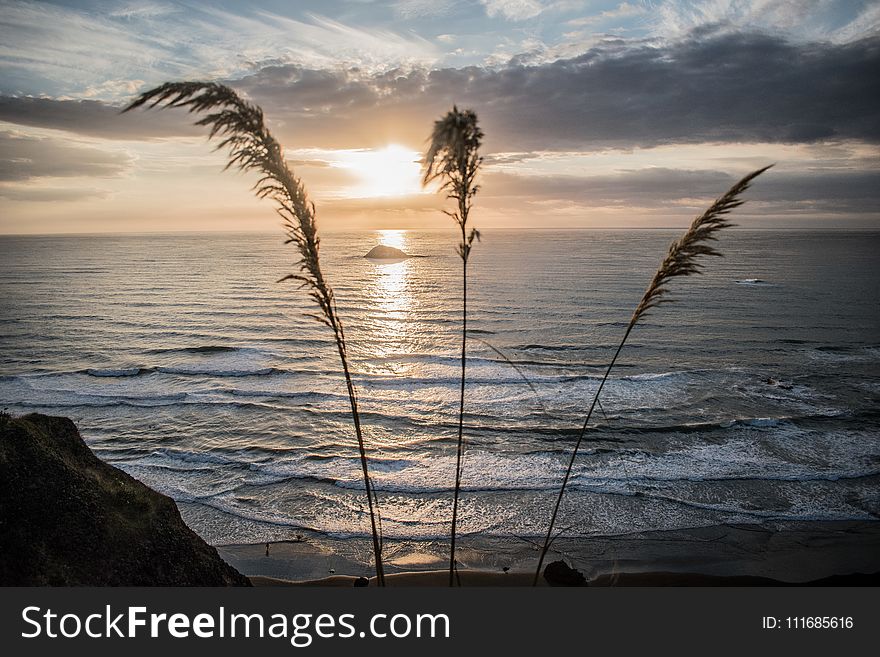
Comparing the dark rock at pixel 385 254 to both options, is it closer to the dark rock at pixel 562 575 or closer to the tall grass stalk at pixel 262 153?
the dark rock at pixel 562 575

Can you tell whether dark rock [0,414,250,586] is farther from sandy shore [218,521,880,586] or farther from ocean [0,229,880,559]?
ocean [0,229,880,559]

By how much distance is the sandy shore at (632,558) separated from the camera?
24.4ft

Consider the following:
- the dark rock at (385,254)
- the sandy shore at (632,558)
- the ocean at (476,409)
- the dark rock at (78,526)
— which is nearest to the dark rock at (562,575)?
the sandy shore at (632,558)

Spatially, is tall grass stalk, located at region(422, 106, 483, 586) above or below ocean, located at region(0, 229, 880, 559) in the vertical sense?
above

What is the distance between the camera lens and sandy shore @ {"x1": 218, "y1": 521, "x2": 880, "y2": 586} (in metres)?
7.44

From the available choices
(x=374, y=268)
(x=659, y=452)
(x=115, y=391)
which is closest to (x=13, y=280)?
(x=374, y=268)

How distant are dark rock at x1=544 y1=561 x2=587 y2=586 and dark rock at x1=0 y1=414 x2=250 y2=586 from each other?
422cm

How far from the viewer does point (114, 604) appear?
3.28 meters

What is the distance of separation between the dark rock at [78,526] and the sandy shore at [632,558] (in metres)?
3.15

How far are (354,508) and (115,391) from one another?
11.8 meters

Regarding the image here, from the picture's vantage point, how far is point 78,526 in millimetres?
4191

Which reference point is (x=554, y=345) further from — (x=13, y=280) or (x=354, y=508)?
(x=13, y=280)

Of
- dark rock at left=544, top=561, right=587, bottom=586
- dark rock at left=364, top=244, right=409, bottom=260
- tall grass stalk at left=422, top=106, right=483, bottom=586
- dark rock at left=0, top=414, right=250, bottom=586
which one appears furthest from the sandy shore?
dark rock at left=364, top=244, right=409, bottom=260

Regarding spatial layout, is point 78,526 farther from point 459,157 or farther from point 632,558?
point 632,558
